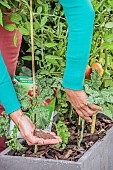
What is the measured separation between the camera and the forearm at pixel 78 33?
6.17 feet

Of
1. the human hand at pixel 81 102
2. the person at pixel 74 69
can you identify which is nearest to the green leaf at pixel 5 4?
the person at pixel 74 69

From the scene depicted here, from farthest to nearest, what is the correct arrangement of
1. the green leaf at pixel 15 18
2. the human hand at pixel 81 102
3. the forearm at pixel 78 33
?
the green leaf at pixel 15 18 → the human hand at pixel 81 102 → the forearm at pixel 78 33

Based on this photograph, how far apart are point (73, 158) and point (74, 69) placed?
0.43 m

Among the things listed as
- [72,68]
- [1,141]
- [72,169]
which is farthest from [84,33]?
[1,141]

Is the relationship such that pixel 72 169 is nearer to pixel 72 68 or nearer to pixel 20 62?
pixel 72 68

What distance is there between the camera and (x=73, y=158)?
2.20 meters

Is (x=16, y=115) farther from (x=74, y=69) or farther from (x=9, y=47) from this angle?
(x=9, y=47)

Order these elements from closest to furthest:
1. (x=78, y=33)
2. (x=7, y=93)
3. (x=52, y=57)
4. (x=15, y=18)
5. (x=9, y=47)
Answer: (x=78, y=33)
(x=7, y=93)
(x=15, y=18)
(x=52, y=57)
(x=9, y=47)

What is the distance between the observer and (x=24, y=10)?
223cm

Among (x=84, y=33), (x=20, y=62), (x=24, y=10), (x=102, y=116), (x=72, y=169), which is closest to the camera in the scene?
(x=84, y=33)

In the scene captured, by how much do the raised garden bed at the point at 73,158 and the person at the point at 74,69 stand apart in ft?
0.35

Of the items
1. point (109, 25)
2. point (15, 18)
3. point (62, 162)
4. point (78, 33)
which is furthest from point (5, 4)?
point (62, 162)

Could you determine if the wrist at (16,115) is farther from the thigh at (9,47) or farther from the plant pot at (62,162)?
the thigh at (9,47)

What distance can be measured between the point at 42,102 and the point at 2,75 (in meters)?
0.26
